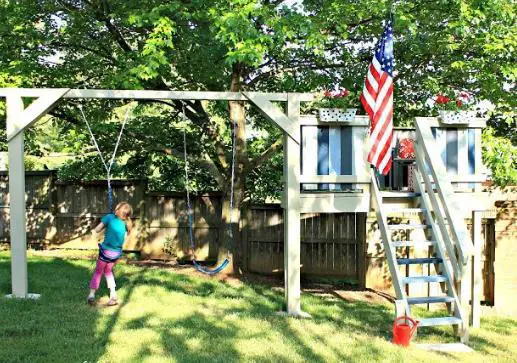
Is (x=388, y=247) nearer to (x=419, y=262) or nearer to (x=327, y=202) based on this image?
(x=419, y=262)

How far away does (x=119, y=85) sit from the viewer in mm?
8781

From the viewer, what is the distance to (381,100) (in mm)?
7785

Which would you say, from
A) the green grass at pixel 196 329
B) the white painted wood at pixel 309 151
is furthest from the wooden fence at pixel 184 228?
the white painted wood at pixel 309 151

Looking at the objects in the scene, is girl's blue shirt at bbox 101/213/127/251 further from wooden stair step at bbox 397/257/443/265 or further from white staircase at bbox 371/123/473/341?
wooden stair step at bbox 397/257/443/265

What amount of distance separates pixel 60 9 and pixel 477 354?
8.36 m

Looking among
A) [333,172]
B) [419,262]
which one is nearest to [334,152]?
[333,172]

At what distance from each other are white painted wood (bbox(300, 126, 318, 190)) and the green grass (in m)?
2.06

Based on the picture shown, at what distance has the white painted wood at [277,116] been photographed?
25.6 feet

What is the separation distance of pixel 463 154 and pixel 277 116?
9.78 ft

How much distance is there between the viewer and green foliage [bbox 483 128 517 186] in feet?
28.5

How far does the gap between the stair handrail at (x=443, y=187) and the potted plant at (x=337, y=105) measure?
41.8 inches

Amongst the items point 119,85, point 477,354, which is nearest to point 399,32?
point 119,85

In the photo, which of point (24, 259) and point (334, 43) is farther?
point (334, 43)

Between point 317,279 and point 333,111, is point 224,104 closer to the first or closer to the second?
point 333,111
